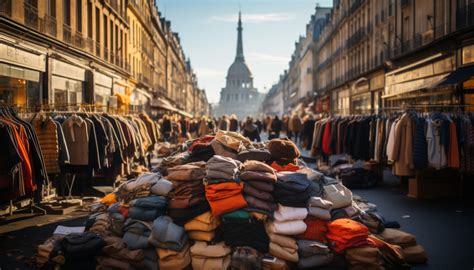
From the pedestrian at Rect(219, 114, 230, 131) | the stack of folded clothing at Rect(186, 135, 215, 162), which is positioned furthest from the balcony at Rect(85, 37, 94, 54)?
the stack of folded clothing at Rect(186, 135, 215, 162)

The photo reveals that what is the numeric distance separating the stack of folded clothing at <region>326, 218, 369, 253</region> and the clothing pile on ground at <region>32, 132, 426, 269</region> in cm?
1

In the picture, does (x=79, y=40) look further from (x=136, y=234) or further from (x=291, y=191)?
(x=291, y=191)

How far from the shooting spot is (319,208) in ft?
21.5

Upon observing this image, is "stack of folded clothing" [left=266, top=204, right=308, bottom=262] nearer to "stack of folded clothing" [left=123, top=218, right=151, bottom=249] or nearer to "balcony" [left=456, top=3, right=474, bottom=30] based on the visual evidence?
"stack of folded clothing" [left=123, top=218, right=151, bottom=249]

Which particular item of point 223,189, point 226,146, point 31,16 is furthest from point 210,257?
point 31,16

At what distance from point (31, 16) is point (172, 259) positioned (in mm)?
14470

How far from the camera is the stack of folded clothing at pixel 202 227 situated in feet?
20.5

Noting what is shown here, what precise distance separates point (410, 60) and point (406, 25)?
8.17ft

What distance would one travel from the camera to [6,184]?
7742mm

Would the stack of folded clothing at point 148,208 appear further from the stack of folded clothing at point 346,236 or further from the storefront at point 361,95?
the storefront at point 361,95

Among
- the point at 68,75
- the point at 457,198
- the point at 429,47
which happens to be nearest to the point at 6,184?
the point at 457,198

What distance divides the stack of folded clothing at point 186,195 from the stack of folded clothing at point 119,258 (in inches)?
26.1

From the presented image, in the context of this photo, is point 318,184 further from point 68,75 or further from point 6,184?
point 68,75

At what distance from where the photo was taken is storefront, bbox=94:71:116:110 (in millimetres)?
26750
